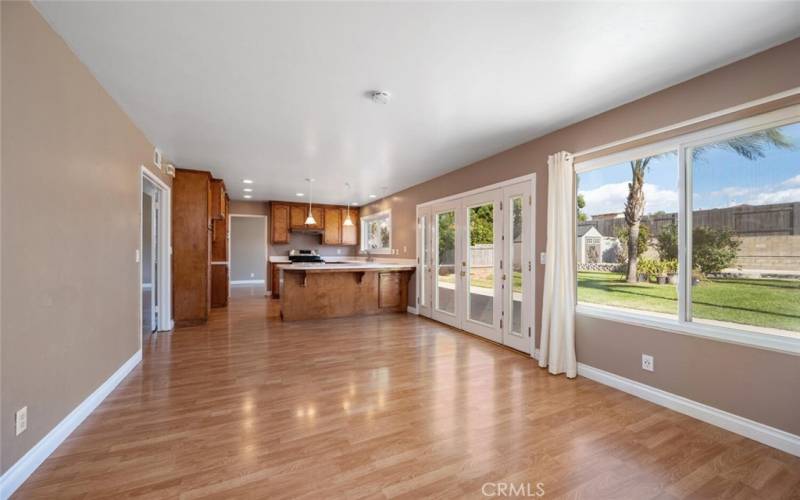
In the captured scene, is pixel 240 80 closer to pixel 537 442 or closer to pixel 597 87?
pixel 597 87

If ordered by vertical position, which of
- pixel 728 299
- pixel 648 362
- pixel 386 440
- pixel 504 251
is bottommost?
pixel 386 440

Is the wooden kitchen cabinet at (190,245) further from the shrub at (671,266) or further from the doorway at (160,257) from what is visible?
the shrub at (671,266)

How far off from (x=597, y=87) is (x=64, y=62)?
11.9ft

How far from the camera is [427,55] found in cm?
217

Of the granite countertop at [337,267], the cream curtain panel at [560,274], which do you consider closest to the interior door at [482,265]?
the cream curtain panel at [560,274]

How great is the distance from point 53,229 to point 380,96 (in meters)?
2.32

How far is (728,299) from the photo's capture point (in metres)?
2.37

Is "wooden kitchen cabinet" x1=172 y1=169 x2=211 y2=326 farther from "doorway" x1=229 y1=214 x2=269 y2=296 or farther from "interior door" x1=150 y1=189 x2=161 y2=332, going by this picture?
"doorway" x1=229 y1=214 x2=269 y2=296

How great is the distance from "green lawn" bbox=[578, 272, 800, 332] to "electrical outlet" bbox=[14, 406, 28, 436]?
416 cm

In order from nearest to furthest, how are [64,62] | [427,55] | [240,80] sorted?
[64,62] < [427,55] < [240,80]

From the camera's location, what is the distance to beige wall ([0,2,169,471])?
1.59 metres

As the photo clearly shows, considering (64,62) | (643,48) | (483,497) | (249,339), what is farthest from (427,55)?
(249,339)

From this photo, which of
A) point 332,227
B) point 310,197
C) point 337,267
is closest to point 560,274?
point 337,267

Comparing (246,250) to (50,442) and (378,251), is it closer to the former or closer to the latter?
(378,251)
